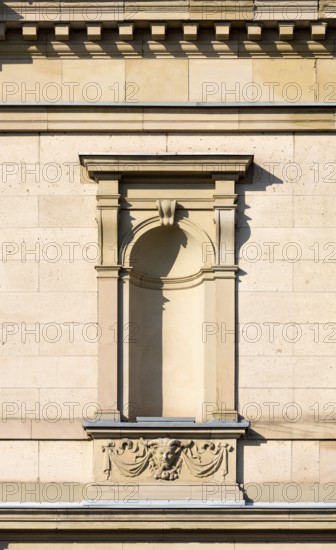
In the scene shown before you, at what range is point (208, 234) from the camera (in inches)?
1205

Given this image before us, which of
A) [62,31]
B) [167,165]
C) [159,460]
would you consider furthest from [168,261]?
[62,31]

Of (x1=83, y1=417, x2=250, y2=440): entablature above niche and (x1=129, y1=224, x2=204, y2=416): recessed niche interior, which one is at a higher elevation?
(x1=129, y1=224, x2=204, y2=416): recessed niche interior

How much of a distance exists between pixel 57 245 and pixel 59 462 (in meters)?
2.73

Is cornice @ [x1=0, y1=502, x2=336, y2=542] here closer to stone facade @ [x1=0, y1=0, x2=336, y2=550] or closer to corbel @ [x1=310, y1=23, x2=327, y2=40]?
stone facade @ [x1=0, y1=0, x2=336, y2=550]

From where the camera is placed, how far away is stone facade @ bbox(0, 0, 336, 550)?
30.1 m

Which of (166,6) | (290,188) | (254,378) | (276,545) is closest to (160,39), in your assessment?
(166,6)

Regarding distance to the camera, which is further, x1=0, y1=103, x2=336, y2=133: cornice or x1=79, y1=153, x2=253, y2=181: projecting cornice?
x1=0, y1=103, x2=336, y2=133: cornice

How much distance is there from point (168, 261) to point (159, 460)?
8.87 ft

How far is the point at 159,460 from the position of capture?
98.4ft

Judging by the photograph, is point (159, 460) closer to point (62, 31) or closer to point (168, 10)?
point (62, 31)

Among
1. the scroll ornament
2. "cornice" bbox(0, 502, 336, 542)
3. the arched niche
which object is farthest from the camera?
the arched niche

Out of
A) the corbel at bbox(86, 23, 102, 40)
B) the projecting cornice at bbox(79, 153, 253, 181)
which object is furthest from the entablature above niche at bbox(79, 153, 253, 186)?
the corbel at bbox(86, 23, 102, 40)

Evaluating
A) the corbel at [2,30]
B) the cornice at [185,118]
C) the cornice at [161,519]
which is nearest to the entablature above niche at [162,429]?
the cornice at [161,519]

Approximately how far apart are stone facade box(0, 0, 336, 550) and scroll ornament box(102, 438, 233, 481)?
17 mm
